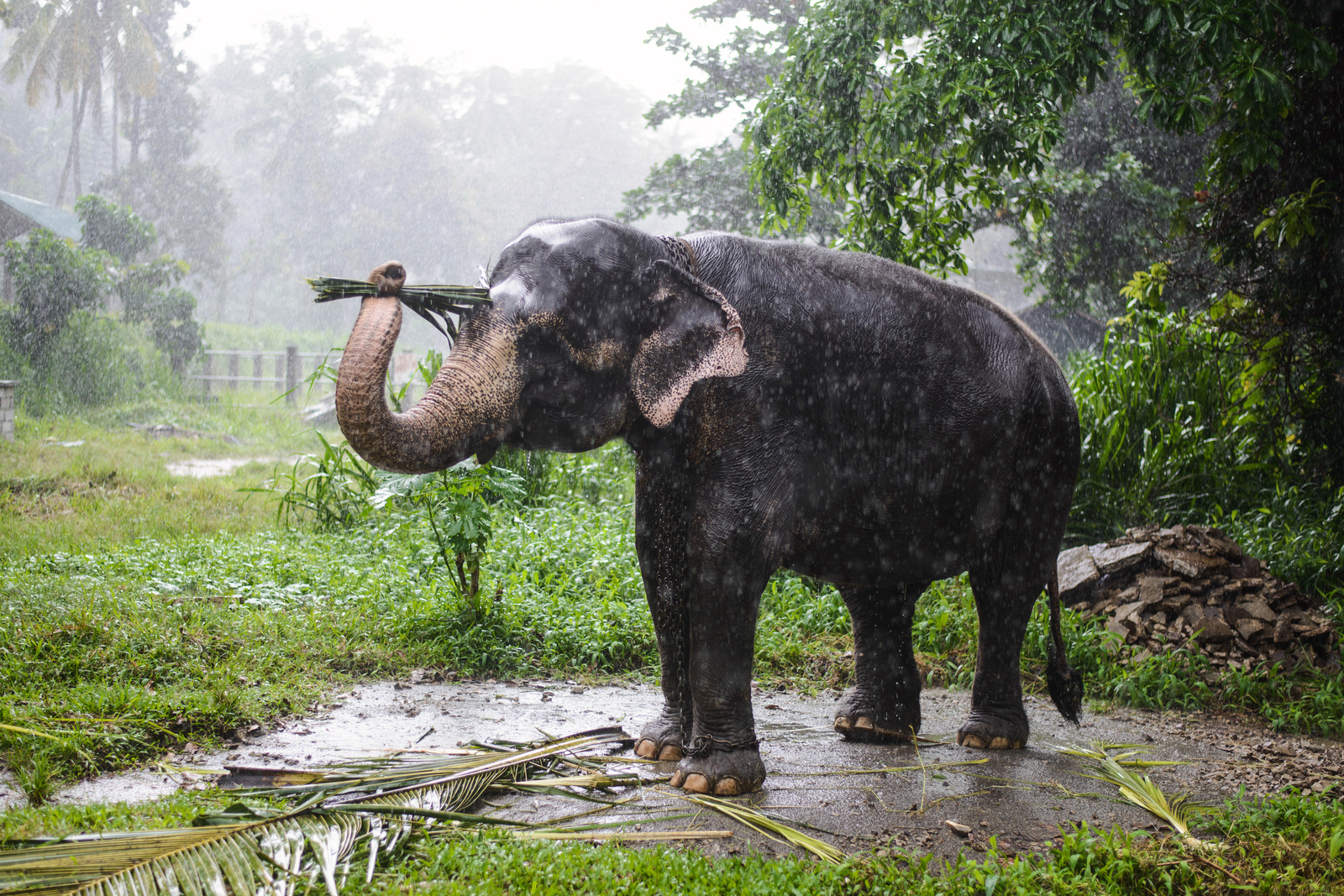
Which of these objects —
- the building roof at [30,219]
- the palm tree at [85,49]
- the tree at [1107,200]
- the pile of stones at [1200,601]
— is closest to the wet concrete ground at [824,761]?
the pile of stones at [1200,601]

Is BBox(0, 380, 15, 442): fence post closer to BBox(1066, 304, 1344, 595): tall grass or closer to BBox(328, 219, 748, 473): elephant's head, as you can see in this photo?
BBox(328, 219, 748, 473): elephant's head

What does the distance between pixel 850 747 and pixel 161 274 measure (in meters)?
15.2

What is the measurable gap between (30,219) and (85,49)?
2.69 metres

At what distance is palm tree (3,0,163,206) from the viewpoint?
13.7m

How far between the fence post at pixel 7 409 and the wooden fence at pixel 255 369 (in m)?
5.85

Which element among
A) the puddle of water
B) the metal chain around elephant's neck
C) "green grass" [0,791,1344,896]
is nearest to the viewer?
"green grass" [0,791,1344,896]

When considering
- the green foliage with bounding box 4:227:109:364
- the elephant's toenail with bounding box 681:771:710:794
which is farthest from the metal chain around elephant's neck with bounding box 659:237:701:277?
the green foliage with bounding box 4:227:109:364

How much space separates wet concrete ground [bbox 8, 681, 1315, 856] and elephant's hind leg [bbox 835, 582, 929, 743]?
0.29 feet

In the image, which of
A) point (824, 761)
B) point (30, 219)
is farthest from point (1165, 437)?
point (30, 219)

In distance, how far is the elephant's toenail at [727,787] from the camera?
2.87m

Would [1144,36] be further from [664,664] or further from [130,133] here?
[130,133]

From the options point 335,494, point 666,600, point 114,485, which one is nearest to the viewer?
point 666,600

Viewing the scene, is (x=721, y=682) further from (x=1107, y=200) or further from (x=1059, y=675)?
(x=1107, y=200)

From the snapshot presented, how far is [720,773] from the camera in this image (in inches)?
113
